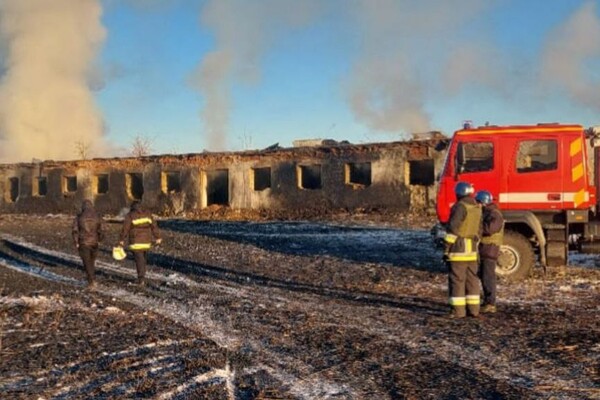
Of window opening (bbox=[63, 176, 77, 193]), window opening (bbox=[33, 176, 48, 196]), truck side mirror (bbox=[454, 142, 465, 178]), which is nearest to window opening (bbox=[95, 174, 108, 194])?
window opening (bbox=[63, 176, 77, 193])

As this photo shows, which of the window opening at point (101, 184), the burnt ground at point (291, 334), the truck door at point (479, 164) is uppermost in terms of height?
the window opening at point (101, 184)

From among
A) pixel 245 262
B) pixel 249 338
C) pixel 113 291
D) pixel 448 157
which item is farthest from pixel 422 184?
pixel 249 338

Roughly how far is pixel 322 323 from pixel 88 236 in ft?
18.9

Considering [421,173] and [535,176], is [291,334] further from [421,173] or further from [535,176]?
[421,173]

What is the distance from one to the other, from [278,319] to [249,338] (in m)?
1.15

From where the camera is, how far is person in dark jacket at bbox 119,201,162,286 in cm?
1191

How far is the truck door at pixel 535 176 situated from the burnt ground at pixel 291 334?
1.42 m

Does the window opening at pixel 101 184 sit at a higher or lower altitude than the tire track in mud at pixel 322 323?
higher

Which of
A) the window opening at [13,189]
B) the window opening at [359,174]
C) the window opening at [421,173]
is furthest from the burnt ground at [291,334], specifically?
the window opening at [13,189]

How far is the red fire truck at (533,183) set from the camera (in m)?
11.5

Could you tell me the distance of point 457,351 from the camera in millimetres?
6711

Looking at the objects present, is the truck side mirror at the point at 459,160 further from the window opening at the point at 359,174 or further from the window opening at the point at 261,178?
the window opening at the point at 261,178

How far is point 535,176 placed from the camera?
11680mm

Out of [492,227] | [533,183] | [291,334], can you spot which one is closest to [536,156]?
[533,183]
